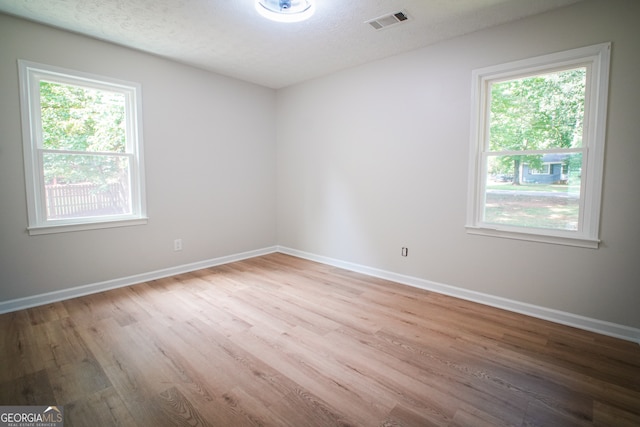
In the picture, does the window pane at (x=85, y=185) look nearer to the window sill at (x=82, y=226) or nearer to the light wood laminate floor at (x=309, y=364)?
the window sill at (x=82, y=226)

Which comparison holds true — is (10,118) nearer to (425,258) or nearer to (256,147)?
(256,147)

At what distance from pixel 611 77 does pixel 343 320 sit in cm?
294

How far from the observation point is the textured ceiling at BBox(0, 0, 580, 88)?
8.39 feet

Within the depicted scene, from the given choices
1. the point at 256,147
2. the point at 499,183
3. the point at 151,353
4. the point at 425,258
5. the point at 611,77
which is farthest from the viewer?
the point at 256,147

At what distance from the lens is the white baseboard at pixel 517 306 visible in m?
2.48

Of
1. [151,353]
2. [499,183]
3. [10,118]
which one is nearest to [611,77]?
[499,183]

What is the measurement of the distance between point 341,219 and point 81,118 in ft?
10.6

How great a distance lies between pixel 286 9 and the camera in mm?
2605

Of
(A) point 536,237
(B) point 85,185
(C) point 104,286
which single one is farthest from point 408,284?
(B) point 85,185

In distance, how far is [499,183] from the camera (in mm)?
3047

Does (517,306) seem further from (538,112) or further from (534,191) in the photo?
→ (538,112)

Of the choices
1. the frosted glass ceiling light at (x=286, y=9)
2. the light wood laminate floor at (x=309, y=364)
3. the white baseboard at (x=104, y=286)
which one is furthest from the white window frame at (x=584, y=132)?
the white baseboard at (x=104, y=286)

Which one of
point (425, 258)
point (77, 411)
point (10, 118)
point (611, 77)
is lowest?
point (77, 411)

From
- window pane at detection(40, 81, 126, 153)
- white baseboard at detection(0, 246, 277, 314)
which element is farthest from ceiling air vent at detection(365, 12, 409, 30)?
white baseboard at detection(0, 246, 277, 314)
